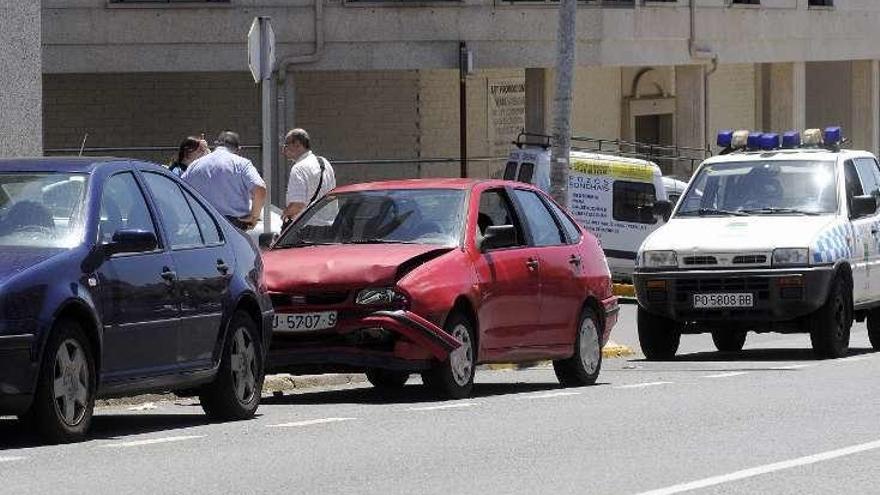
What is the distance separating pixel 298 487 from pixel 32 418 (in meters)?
2.15

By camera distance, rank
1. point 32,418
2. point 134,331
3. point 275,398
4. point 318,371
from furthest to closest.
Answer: point 275,398
point 318,371
point 134,331
point 32,418

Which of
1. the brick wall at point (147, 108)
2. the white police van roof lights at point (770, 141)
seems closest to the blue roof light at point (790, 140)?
the white police van roof lights at point (770, 141)

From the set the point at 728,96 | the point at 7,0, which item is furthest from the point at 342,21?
the point at 7,0

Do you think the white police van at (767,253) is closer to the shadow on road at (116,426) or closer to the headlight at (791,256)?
the headlight at (791,256)

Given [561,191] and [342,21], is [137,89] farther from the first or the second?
[561,191]

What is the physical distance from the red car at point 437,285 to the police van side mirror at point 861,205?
399 cm

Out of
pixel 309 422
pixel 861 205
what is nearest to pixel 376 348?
pixel 309 422

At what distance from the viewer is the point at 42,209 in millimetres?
12953

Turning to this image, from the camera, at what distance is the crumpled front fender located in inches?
611

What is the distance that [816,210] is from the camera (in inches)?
854

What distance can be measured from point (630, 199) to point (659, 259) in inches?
515

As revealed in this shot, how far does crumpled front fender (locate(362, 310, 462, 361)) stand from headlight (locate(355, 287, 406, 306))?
70mm

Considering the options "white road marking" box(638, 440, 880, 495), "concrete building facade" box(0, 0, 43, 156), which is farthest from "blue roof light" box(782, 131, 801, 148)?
"white road marking" box(638, 440, 880, 495)

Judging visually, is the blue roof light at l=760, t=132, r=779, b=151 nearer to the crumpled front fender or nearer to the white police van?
the white police van
